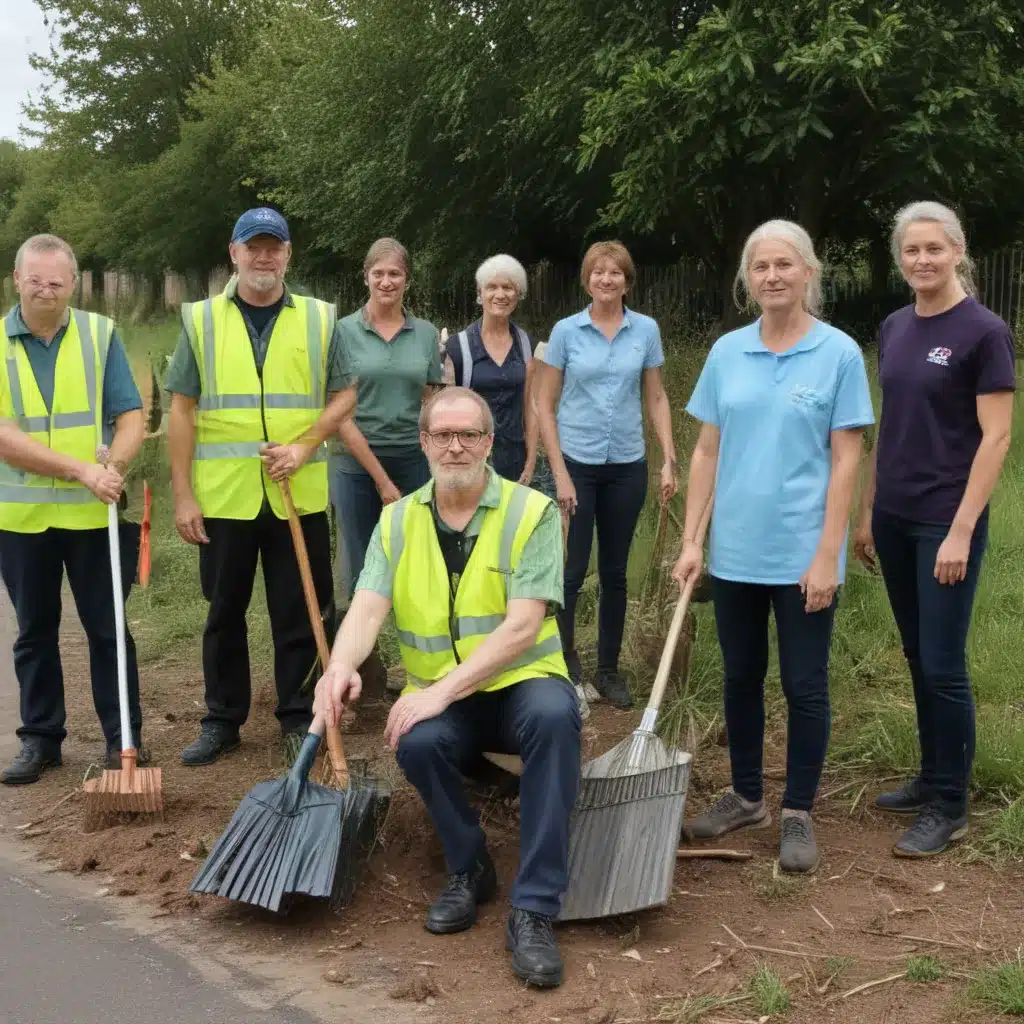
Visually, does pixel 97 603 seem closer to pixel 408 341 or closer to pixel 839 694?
pixel 408 341

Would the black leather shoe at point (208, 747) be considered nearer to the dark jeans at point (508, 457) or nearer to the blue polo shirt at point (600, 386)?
the dark jeans at point (508, 457)

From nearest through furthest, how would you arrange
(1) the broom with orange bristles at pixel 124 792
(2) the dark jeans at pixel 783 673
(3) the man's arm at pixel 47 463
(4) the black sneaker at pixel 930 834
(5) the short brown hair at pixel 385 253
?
(2) the dark jeans at pixel 783 673 → (4) the black sneaker at pixel 930 834 → (1) the broom with orange bristles at pixel 124 792 → (3) the man's arm at pixel 47 463 → (5) the short brown hair at pixel 385 253

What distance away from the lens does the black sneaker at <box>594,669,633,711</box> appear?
5730 mm

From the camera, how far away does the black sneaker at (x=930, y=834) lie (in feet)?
13.6

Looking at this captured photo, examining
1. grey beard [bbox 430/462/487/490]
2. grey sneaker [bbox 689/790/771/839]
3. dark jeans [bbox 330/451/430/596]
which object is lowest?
grey sneaker [bbox 689/790/771/839]

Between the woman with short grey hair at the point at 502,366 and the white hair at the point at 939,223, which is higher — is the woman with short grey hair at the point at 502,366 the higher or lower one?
the lower one

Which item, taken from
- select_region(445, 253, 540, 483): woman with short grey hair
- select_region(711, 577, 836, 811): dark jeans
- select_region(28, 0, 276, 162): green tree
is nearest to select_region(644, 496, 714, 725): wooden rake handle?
select_region(711, 577, 836, 811): dark jeans

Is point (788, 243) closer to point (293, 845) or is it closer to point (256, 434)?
point (256, 434)

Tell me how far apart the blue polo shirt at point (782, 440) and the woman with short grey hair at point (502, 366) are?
1788 mm

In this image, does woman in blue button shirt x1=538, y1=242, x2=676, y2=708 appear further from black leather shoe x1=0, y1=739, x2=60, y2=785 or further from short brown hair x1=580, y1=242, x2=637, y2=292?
black leather shoe x1=0, y1=739, x2=60, y2=785

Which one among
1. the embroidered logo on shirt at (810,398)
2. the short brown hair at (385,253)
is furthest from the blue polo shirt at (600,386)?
the embroidered logo on shirt at (810,398)

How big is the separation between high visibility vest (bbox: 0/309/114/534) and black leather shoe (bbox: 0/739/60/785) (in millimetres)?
875

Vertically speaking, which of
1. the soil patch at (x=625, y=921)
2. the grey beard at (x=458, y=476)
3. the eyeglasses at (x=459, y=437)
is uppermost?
the eyeglasses at (x=459, y=437)

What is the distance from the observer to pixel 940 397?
3.96 meters
